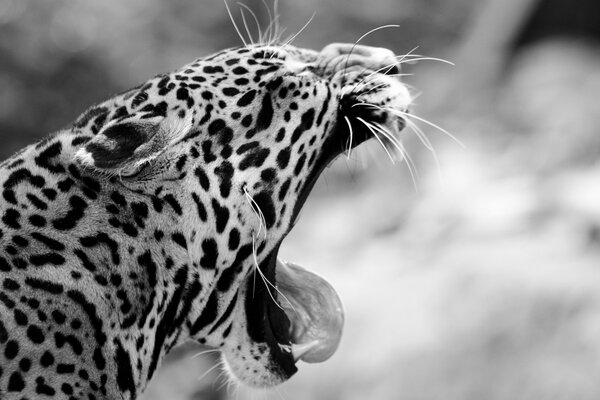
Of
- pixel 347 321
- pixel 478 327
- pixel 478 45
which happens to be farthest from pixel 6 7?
pixel 478 327

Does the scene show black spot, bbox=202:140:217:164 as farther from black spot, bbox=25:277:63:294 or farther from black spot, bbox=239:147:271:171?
black spot, bbox=25:277:63:294

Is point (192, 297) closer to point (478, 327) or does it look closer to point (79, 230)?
point (79, 230)

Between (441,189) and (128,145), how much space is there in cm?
767

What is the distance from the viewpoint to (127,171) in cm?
348

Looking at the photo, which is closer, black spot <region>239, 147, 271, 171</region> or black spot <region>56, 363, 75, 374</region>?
black spot <region>56, 363, 75, 374</region>

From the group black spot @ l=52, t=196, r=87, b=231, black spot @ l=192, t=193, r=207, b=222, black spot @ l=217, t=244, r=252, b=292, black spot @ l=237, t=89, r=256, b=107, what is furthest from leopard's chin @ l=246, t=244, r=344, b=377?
black spot @ l=52, t=196, r=87, b=231

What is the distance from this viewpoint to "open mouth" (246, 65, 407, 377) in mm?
4164

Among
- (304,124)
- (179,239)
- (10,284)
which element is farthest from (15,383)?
(304,124)

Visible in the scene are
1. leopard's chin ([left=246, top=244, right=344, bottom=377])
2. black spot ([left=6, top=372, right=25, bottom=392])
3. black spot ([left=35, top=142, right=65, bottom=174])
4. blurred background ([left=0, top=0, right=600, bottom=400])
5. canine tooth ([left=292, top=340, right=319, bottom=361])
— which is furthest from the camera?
blurred background ([left=0, top=0, right=600, bottom=400])

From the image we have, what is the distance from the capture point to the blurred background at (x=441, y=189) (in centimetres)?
737

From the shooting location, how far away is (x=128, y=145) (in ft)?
11.3

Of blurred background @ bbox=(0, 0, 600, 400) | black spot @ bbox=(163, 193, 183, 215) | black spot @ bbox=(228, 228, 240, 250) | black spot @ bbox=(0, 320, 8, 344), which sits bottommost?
black spot @ bbox=(0, 320, 8, 344)

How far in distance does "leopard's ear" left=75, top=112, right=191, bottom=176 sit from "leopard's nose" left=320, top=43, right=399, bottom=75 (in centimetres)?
91

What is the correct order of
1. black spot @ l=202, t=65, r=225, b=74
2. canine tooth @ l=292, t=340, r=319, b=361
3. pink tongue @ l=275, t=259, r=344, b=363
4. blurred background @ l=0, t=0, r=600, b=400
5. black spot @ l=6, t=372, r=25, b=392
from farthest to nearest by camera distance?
1. blurred background @ l=0, t=0, r=600, b=400
2. pink tongue @ l=275, t=259, r=344, b=363
3. canine tooth @ l=292, t=340, r=319, b=361
4. black spot @ l=202, t=65, r=225, b=74
5. black spot @ l=6, t=372, r=25, b=392
